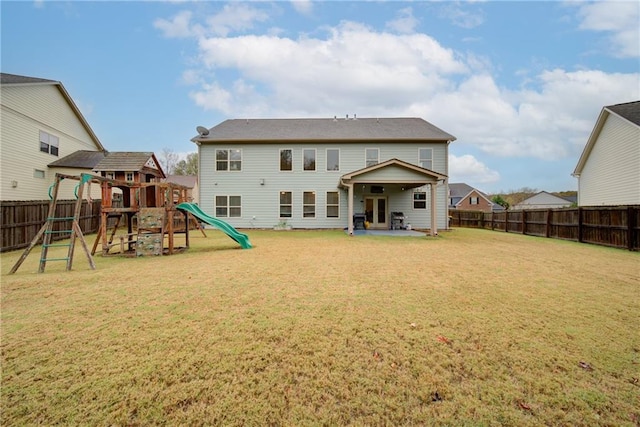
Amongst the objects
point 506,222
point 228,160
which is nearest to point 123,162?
point 228,160

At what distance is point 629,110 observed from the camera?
13500 millimetres

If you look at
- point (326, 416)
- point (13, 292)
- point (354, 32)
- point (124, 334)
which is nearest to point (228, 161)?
point (354, 32)

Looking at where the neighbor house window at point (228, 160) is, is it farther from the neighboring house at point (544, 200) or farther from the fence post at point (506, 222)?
the neighboring house at point (544, 200)

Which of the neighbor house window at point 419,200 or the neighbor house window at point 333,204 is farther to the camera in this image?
the neighbor house window at point 419,200

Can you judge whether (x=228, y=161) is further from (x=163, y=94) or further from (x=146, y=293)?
(x=146, y=293)

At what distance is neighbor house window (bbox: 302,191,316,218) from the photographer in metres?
16.6

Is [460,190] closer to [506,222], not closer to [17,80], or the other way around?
[506,222]

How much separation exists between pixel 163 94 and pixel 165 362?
873 inches

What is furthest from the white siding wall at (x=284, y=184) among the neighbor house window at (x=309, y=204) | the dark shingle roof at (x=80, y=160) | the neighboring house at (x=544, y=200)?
the neighboring house at (x=544, y=200)

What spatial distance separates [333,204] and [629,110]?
1595cm

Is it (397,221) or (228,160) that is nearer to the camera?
(397,221)

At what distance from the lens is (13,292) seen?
441cm

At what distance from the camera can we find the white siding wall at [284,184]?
16531 millimetres

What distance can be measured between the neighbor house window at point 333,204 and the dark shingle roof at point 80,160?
50.1ft
